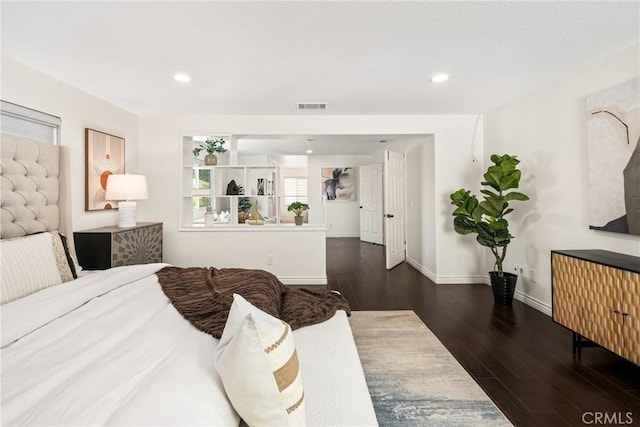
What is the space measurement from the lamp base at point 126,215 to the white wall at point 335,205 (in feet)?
17.8

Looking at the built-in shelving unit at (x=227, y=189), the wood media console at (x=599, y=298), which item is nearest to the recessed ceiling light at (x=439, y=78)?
the wood media console at (x=599, y=298)

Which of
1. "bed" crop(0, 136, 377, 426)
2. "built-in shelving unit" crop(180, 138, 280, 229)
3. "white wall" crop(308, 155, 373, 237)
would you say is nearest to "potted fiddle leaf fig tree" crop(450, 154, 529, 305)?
"bed" crop(0, 136, 377, 426)

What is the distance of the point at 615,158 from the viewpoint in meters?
2.31

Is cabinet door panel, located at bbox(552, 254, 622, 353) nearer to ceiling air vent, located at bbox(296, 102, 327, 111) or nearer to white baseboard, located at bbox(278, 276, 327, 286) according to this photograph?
white baseboard, located at bbox(278, 276, 327, 286)

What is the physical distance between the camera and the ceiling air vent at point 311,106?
3.49 metres

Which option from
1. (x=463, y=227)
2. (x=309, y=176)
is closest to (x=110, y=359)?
(x=463, y=227)

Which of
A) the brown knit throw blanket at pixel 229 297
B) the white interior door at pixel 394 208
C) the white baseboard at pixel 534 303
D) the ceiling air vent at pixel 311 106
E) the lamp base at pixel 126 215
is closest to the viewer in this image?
the brown knit throw blanket at pixel 229 297

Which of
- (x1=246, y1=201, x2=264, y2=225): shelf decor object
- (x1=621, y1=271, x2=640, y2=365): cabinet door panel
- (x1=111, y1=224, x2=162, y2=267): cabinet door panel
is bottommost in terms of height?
(x1=621, y1=271, x2=640, y2=365): cabinet door panel

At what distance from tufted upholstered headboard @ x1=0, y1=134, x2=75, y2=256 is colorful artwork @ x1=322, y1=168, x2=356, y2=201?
21.2 ft

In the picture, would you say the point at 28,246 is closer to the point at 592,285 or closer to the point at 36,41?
the point at 36,41

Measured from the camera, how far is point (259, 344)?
0.83 m

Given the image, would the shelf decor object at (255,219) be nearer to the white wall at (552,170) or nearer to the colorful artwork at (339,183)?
the white wall at (552,170)

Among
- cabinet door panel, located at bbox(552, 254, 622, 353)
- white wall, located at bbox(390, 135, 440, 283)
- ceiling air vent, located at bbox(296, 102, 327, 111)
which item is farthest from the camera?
white wall, located at bbox(390, 135, 440, 283)

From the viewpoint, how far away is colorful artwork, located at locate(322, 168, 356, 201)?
334 inches
